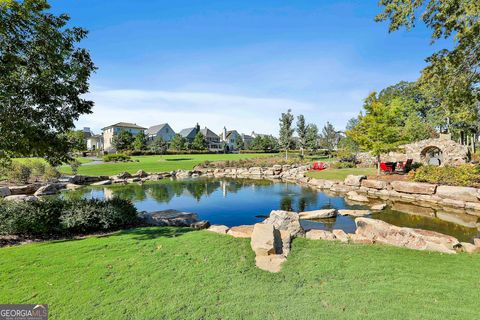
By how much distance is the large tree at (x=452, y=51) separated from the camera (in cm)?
716

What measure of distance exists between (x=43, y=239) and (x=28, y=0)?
247 inches

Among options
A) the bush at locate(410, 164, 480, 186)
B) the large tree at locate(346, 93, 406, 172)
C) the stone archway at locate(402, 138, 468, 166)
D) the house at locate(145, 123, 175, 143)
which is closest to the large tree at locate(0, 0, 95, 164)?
the bush at locate(410, 164, 480, 186)

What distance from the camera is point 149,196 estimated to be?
17.9m

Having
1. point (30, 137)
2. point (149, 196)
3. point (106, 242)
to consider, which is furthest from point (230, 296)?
point (149, 196)

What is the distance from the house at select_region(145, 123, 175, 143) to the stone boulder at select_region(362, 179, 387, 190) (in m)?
62.5

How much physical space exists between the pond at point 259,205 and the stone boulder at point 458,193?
5.83ft

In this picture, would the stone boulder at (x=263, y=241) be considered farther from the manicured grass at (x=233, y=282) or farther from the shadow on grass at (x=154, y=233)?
the shadow on grass at (x=154, y=233)

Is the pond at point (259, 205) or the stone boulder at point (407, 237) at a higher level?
the stone boulder at point (407, 237)

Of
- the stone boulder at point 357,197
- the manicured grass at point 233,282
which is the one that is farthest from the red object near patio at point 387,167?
the manicured grass at point 233,282

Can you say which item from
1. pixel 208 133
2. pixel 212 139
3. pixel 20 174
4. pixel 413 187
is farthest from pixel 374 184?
pixel 208 133

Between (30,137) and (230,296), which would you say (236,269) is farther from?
(30,137)

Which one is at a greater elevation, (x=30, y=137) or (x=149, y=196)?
(x=30, y=137)

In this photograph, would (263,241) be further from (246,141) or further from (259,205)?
(246,141)

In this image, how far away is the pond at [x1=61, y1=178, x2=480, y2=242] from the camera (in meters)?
10.5
